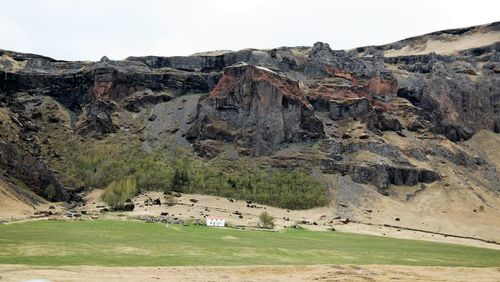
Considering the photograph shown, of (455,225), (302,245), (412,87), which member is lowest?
(455,225)

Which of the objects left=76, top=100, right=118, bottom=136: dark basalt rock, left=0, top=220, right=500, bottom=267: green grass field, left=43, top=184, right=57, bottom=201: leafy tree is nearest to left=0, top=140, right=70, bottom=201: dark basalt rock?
left=43, top=184, right=57, bottom=201: leafy tree

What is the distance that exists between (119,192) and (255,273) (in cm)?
7990

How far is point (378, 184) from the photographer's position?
463 feet

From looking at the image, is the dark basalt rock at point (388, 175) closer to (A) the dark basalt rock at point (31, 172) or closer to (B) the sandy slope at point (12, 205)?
(A) the dark basalt rock at point (31, 172)

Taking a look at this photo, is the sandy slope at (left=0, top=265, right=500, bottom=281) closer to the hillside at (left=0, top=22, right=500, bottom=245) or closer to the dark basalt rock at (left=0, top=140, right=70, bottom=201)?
the hillside at (left=0, top=22, right=500, bottom=245)

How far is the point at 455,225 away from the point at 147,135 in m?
87.7

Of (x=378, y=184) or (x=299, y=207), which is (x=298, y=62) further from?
(x=299, y=207)

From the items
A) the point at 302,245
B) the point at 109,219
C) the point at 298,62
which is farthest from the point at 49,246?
the point at 298,62

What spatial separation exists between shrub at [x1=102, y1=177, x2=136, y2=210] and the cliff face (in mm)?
20825

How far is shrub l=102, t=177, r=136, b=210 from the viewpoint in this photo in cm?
10719

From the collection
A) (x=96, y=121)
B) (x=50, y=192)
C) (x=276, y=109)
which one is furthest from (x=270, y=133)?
(x=50, y=192)

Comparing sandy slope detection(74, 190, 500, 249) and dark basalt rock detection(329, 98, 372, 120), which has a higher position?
dark basalt rock detection(329, 98, 372, 120)

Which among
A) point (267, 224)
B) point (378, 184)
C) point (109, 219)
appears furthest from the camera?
point (378, 184)

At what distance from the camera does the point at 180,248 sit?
55.7 meters
